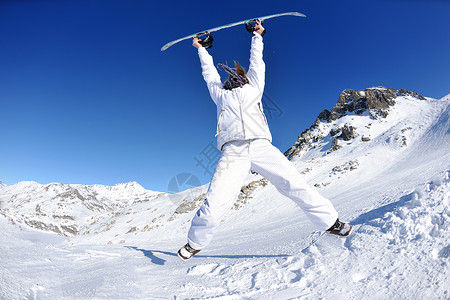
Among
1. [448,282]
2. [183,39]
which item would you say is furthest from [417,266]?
[183,39]

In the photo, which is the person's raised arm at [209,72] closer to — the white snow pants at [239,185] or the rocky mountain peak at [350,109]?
the white snow pants at [239,185]

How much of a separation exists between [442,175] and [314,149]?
44320mm

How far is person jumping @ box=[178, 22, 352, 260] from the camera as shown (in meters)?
3.31

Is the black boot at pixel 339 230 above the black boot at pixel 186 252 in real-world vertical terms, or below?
below

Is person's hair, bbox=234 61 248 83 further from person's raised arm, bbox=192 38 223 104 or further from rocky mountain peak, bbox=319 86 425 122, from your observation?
rocky mountain peak, bbox=319 86 425 122

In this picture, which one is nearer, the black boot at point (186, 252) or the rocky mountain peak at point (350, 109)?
the black boot at point (186, 252)

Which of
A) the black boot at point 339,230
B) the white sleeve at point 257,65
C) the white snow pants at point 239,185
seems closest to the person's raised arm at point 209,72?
the white sleeve at point 257,65

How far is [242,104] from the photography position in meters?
3.60

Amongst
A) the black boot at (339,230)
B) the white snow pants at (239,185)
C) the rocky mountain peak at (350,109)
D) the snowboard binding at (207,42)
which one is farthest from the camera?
the rocky mountain peak at (350,109)

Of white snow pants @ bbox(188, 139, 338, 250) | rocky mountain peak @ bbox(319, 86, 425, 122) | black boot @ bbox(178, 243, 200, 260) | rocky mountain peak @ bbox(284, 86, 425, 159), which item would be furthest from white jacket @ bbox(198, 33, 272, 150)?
rocky mountain peak @ bbox(319, 86, 425, 122)

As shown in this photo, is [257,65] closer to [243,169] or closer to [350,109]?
[243,169]

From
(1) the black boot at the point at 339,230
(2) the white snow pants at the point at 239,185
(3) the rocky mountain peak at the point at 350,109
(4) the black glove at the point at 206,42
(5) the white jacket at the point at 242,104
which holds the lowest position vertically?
(1) the black boot at the point at 339,230

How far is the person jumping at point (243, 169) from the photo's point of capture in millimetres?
3311

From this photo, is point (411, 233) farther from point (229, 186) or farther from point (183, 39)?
point (183, 39)
